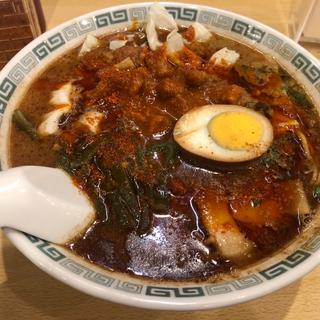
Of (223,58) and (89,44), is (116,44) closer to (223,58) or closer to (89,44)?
(89,44)

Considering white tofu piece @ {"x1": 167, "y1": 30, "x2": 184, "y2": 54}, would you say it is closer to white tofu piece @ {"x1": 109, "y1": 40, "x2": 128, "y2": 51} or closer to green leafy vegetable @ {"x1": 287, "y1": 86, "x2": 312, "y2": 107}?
white tofu piece @ {"x1": 109, "y1": 40, "x2": 128, "y2": 51}

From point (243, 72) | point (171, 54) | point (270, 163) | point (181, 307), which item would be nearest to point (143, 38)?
point (171, 54)

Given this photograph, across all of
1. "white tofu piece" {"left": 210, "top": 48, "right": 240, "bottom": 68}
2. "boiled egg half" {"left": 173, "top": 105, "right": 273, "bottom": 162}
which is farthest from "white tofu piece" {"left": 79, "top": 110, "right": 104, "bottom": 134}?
"white tofu piece" {"left": 210, "top": 48, "right": 240, "bottom": 68}

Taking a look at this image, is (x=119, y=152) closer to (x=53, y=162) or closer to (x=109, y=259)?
(x=53, y=162)

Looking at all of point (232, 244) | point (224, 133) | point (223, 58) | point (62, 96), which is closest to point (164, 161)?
point (224, 133)

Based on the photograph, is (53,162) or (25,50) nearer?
(53,162)

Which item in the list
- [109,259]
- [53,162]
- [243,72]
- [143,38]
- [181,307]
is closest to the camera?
[181,307]

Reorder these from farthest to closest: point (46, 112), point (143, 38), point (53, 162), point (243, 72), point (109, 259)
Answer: point (143, 38) → point (243, 72) → point (46, 112) → point (53, 162) → point (109, 259)
